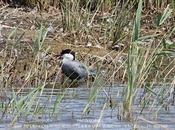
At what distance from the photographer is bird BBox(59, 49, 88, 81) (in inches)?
415

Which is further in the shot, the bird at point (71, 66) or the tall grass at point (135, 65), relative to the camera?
the bird at point (71, 66)

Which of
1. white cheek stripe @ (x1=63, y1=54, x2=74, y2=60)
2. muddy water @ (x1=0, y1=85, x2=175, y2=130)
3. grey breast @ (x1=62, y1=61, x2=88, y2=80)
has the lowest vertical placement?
grey breast @ (x1=62, y1=61, x2=88, y2=80)

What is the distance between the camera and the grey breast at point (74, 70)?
10523mm

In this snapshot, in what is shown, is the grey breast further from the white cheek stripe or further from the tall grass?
the tall grass

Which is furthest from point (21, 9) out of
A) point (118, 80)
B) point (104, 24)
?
point (118, 80)

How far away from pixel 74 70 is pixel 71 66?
4.1 inches

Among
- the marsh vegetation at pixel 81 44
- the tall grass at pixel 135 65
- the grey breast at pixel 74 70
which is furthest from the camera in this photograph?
the grey breast at pixel 74 70

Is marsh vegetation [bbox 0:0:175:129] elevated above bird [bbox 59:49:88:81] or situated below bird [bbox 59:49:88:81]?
above

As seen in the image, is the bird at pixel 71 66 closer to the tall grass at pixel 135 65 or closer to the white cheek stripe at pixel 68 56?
the white cheek stripe at pixel 68 56

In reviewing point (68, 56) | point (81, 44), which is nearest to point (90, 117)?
point (68, 56)

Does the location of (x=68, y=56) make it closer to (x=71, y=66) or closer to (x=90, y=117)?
(x=71, y=66)

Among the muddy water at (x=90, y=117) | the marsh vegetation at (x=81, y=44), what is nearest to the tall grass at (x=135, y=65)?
the marsh vegetation at (x=81, y=44)

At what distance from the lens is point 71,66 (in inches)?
427

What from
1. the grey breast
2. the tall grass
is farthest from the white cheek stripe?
the tall grass
